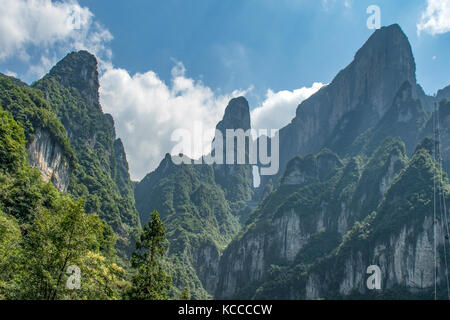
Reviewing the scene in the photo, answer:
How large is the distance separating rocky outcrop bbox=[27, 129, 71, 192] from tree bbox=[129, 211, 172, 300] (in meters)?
55.7

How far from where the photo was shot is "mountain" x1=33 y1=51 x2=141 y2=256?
111788mm

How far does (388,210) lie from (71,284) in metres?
105

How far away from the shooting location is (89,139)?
142 m

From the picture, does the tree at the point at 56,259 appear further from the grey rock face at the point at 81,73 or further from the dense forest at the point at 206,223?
the grey rock face at the point at 81,73

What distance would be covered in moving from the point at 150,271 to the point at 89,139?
124 metres

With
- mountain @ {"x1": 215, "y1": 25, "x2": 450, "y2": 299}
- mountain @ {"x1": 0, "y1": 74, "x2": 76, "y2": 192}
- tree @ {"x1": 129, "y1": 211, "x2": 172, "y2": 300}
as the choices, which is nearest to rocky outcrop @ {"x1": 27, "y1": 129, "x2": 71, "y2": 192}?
mountain @ {"x1": 0, "y1": 74, "x2": 76, "y2": 192}

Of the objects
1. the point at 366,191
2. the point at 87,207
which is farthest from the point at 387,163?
the point at 87,207

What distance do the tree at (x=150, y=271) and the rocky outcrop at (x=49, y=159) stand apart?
55720 mm

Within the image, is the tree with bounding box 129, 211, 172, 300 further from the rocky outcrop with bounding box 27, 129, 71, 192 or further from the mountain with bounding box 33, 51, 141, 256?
the mountain with bounding box 33, 51, 141, 256

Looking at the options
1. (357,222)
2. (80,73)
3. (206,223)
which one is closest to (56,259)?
(357,222)

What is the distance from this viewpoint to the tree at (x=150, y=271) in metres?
27.5

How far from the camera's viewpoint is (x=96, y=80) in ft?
576

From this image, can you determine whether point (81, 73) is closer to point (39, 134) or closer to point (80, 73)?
point (80, 73)
